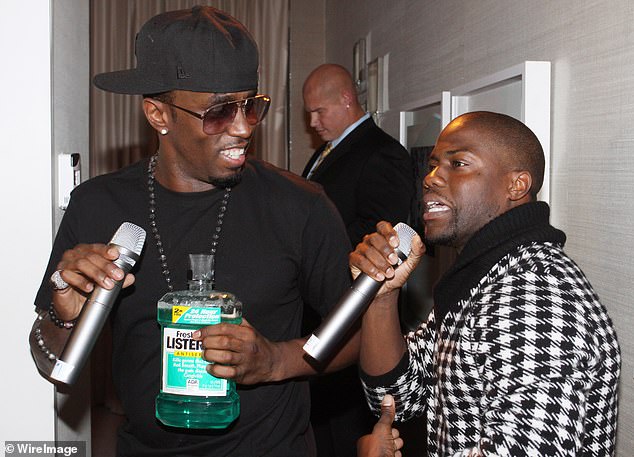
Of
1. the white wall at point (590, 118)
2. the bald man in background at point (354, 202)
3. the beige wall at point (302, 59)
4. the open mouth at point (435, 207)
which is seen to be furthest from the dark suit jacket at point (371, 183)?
the beige wall at point (302, 59)

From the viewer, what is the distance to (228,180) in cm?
173

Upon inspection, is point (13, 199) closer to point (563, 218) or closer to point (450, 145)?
point (450, 145)

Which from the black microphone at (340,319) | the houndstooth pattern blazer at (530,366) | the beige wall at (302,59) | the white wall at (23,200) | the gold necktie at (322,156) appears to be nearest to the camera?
the houndstooth pattern blazer at (530,366)

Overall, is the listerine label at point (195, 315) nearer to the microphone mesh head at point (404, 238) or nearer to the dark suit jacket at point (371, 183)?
the microphone mesh head at point (404, 238)

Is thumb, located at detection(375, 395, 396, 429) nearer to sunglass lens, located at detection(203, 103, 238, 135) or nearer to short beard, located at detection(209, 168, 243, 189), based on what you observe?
short beard, located at detection(209, 168, 243, 189)

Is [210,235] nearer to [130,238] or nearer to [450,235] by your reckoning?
[130,238]

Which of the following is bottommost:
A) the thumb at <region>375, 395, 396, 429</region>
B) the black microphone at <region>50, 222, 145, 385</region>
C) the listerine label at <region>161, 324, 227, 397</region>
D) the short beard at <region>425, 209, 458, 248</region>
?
the thumb at <region>375, 395, 396, 429</region>

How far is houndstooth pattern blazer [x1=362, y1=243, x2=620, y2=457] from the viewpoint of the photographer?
4.29 feet

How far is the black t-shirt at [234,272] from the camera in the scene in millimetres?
1696

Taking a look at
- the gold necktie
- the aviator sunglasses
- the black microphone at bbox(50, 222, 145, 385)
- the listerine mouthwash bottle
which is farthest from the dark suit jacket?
the black microphone at bbox(50, 222, 145, 385)

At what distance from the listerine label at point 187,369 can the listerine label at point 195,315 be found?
19mm

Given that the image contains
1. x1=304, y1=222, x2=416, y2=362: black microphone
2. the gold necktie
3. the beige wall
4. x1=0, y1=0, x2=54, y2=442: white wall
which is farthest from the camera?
the beige wall

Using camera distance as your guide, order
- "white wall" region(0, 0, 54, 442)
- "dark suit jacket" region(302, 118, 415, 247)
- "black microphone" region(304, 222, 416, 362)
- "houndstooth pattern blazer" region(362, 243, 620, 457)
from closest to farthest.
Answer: "houndstooth pattern blazer" region(362, 243, 620, 457) → "black microphone" region(304, 222, 416, 362) → "white wall" region(0, 0, 54, 442) → "dark suit jacket" region(302, 118, 415, 247)

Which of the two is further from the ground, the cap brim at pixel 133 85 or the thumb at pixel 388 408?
the cap brim at pixel 133 85
